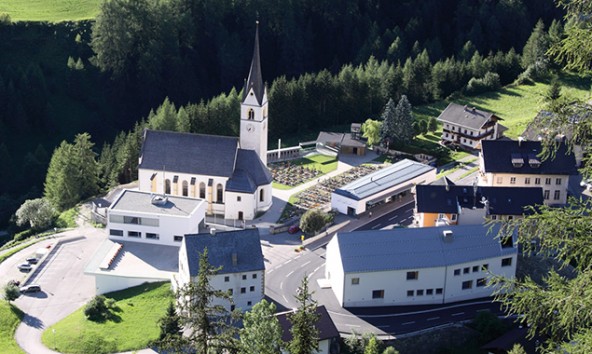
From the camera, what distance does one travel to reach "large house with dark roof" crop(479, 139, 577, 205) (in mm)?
75562

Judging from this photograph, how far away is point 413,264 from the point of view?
60688 mm

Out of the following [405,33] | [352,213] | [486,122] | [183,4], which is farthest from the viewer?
[405,33]

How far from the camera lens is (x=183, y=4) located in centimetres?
13350

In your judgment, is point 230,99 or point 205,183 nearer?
point 205,183

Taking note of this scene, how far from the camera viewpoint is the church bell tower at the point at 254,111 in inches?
3073

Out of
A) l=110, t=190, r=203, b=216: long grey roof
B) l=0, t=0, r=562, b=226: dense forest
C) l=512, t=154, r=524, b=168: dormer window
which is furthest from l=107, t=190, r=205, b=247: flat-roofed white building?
l=512, t=154, r=524, b=168: dormer window

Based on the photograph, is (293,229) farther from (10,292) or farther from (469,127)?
(469,127)

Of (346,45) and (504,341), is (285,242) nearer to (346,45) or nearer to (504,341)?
(504,341)

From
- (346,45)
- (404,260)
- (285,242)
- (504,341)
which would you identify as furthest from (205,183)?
(346,45)

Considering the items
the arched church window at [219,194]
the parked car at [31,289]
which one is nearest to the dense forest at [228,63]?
the arched church window at [219,194]

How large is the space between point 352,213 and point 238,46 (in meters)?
66.4

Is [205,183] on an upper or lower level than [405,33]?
lower

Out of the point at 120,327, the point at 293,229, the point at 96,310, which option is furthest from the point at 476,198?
the point at 96,310

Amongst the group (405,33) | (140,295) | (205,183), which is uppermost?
(405,33)
